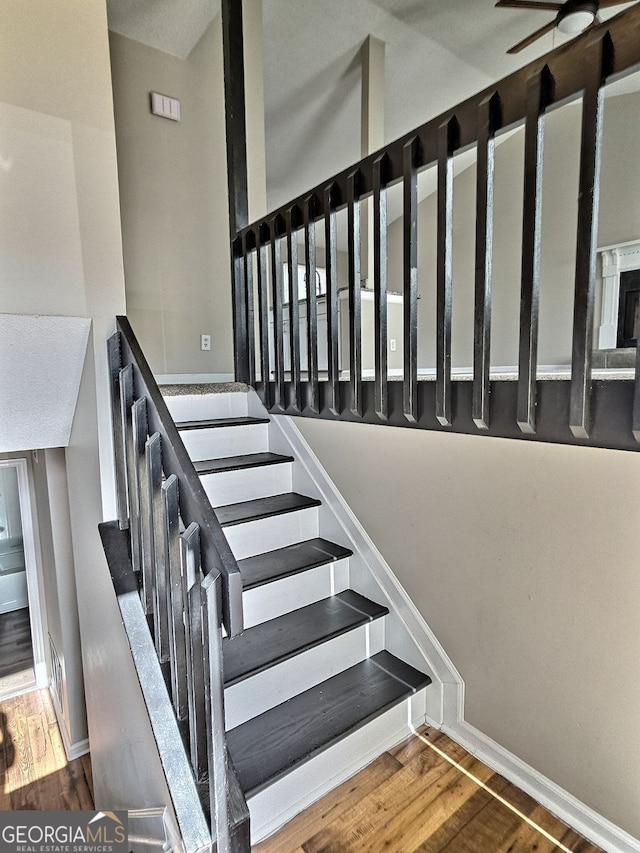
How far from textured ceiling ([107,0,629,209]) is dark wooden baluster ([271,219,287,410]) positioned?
1.95 meters

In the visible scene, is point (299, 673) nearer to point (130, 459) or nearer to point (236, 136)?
point (130, 459)

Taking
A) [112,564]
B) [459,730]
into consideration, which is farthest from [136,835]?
[459,730]

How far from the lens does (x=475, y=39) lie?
12.4 feet

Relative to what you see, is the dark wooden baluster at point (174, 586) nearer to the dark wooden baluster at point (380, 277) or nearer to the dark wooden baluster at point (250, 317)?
the dark wooden baluster at point (380, 277)

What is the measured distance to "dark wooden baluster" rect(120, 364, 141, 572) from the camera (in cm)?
148

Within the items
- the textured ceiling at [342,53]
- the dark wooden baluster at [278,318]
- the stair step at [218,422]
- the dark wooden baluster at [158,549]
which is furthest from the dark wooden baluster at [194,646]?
the textured ceiling at [342,53]

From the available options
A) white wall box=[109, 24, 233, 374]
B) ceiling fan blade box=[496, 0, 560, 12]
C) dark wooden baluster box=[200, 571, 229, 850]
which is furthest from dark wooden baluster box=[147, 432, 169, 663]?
ceiling fan blade box=[496, 0, 560, 12]

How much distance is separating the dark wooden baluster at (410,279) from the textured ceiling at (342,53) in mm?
2671

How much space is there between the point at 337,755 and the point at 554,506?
121cm

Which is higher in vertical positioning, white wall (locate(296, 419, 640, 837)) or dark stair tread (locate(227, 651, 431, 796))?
white wall (locate(296, 419, 640, 837))

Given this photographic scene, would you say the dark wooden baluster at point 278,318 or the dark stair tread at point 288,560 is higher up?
the dark wooden baluster at point 278,318

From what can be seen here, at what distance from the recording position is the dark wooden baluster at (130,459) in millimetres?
1480

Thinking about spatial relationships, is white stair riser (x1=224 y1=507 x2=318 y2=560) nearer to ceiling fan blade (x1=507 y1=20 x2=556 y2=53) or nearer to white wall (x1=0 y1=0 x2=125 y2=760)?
white wall (x1=0 y1=0 x2=125 y2=760)

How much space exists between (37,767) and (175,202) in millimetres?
3912
